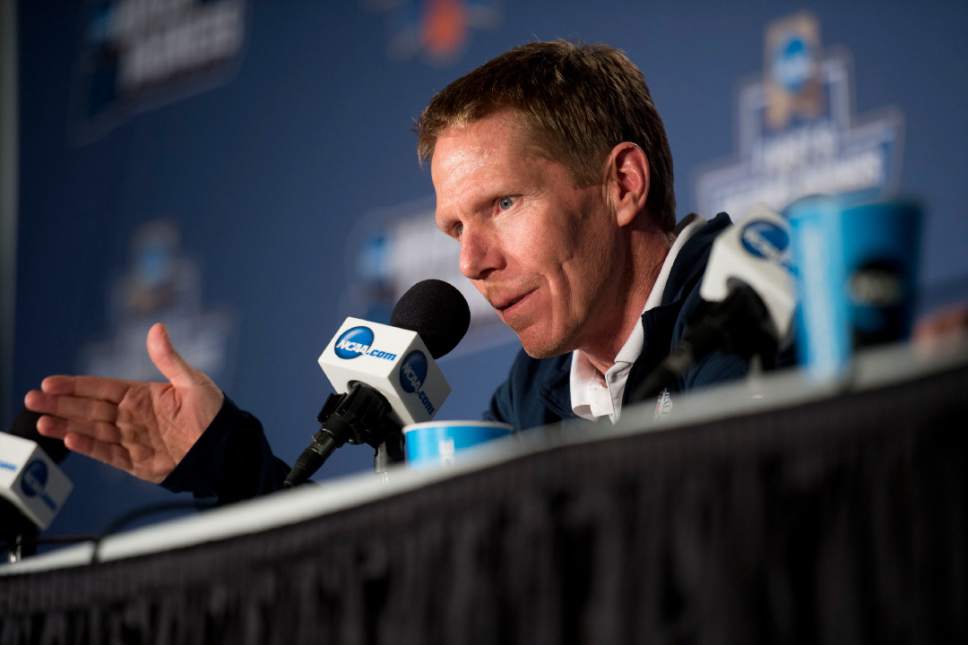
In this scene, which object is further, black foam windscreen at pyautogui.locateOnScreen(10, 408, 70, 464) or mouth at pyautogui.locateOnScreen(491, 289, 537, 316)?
mouth at pyautogui.locateOnScreen(491, 289, 537, 316)

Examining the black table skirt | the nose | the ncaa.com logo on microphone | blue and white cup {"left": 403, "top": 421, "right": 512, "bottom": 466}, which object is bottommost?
the black table skirt

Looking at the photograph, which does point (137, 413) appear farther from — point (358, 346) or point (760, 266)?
point (760, 266)

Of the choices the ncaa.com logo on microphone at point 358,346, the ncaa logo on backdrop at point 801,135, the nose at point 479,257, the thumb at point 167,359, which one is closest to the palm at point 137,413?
the thumb at point 167,359

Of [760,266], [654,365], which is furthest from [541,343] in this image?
[760,266]

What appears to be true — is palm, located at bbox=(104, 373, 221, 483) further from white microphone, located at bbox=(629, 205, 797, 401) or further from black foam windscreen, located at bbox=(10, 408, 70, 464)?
white microphone, located at bbox=(629, 205, 797, 401)

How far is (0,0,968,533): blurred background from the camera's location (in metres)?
1.94

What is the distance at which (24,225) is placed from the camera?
405 centimetres

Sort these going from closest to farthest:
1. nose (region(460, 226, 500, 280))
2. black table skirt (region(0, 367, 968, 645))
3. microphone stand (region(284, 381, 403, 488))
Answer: black table skirt (region(0, 367, 968, 645)) → microphone stand (region(284, 381, 403, 488)) → nose (region(460, 226, 500, 280))

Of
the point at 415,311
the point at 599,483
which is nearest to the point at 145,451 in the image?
the point at 415,311

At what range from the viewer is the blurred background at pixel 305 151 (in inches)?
76.5

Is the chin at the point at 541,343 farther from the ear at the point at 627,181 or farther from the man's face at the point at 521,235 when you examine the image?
the ear at the point at 627,181

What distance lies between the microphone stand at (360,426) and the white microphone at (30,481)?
0.39 m

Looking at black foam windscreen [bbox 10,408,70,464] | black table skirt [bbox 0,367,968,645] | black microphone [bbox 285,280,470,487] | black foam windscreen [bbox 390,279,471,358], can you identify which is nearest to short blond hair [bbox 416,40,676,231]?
black foam windscreen [bbox 390,279,471,358]

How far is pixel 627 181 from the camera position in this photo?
1.74 m
